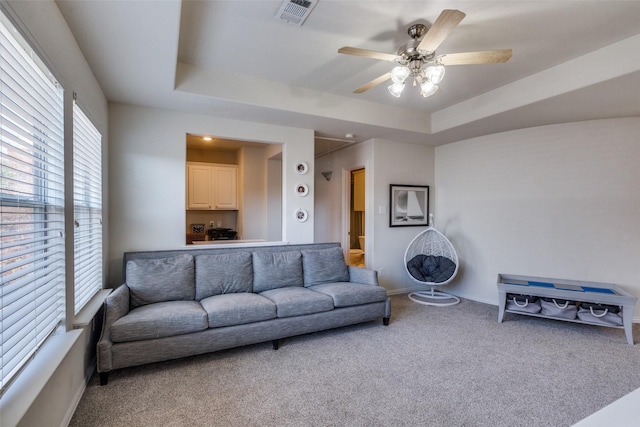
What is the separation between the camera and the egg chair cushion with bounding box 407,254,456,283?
13.8ft

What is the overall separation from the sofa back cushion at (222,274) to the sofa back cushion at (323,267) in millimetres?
663

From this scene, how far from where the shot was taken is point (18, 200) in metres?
1.31

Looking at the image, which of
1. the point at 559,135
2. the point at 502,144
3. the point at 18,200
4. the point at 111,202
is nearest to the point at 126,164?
the point at 111,202

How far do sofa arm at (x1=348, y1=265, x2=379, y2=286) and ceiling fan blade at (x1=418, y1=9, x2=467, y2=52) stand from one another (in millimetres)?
2376

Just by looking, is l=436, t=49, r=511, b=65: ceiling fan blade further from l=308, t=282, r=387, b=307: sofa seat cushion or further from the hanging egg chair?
the hanging egg chair

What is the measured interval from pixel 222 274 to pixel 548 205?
4057mm

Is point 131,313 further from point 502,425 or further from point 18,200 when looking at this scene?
point 502,425

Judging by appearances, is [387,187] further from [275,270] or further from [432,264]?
[275,270]

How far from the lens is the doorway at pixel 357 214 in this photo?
6453 millimetres

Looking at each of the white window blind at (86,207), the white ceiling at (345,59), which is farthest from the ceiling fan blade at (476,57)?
the white window blind at (86,207)

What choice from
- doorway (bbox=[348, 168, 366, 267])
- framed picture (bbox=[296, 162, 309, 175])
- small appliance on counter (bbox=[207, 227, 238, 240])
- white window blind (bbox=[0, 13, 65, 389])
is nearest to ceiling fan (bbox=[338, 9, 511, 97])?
white window blind (bbox=[0, 13, 65, 389])

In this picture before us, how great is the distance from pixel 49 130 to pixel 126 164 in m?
1.67

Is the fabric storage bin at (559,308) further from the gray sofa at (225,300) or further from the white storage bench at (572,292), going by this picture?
the gray sofa at (225,300)

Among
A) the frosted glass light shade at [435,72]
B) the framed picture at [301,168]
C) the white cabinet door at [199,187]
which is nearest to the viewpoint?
the frosted glass light shade at [435,72]
